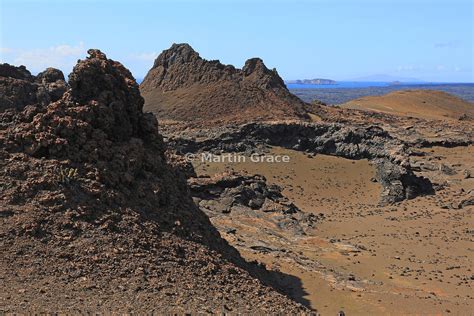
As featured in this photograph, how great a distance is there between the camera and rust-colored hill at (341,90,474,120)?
8725 cm

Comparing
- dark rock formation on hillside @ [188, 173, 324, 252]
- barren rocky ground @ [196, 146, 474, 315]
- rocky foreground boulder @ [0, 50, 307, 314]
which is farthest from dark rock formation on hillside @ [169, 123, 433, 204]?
rocky foreground boulder @ [0, 50, 307, 314]

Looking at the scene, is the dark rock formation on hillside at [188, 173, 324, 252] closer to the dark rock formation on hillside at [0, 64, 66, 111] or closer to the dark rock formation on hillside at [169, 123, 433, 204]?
the dark rock formation on hillside at [0, 64, 66, 111]

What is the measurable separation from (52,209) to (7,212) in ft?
3.28

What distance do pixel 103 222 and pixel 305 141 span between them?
33.1 meters

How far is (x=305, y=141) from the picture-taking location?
44.5 meters

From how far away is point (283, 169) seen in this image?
40844mm

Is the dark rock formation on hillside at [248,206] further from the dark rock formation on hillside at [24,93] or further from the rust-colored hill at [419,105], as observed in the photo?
the rust-colored hill at [419,105]

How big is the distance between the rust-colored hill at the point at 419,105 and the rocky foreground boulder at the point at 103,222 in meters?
72.6

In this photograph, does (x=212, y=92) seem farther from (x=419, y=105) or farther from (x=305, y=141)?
(x=419, y=105)

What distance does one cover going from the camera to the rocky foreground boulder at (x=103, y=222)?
11.1 metres

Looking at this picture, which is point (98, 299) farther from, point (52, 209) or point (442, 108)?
point (442, 108)

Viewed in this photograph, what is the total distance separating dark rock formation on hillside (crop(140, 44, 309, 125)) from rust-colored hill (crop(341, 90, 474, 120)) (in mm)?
28720

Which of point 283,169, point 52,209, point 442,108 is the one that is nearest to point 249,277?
point 52,209

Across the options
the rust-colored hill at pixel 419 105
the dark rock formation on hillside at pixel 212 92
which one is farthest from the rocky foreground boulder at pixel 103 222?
the rust-colored hill at pixel 419 105
